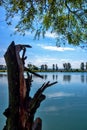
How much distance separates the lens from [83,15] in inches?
456

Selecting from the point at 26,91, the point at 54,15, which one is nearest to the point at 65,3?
the point at 54,15

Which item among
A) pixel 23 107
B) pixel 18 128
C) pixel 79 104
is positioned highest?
pixel 23 107

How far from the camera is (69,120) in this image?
97.4 feet

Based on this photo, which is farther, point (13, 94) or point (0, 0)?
point (0, 0)

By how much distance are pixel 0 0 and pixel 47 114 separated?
2308 centimetres

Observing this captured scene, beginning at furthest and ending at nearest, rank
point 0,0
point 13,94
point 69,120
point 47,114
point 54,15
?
point 47,114
point 69,120
point 54,15
point 0,0
point 13,94

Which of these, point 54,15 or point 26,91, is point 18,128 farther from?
point 54,15

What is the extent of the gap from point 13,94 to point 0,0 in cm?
542

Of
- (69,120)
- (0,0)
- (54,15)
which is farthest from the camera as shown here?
(69,120)

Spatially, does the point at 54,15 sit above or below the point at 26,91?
above

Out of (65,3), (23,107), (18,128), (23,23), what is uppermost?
(65,3)

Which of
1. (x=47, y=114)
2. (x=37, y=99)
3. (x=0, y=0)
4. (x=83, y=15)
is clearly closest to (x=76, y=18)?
(x=83, y=15)

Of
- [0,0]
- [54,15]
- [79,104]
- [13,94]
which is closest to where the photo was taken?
[13,94]

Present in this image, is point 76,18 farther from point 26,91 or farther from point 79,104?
point 79,104
